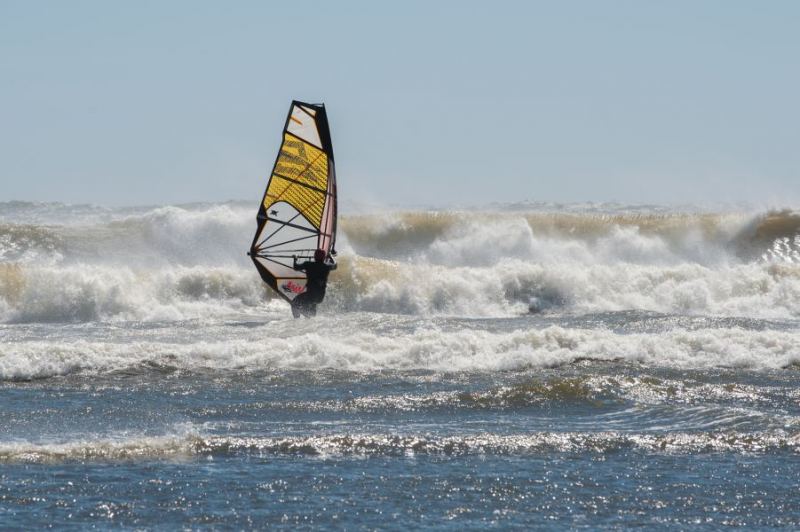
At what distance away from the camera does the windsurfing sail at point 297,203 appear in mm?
20281

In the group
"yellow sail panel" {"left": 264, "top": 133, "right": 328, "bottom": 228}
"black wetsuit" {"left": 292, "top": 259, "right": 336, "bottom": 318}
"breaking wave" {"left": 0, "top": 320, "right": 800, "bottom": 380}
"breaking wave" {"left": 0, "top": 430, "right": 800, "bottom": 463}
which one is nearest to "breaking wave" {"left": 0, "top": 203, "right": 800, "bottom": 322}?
"black wetsuit" {"left": 292, "top": 259, "right": 336, "bottom": 318}

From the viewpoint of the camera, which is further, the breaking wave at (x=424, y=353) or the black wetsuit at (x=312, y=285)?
the black wetsuit at (x=312, y=285)

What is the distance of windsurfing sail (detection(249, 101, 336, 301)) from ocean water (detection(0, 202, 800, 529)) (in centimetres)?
117

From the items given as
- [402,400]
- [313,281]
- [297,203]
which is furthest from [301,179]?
[402,400]

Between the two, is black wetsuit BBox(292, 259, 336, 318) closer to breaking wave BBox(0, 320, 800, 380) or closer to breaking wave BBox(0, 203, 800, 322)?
breaking wave BBox(0, 203, 800, 322)

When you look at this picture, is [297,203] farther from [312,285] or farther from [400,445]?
[400,445]

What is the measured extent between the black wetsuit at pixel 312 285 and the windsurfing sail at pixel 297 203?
0.15 meters

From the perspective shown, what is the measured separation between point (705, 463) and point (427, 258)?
2239 cm

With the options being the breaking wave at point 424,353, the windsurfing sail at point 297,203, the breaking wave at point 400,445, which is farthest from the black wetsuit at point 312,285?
the breaking wave at point 400,445

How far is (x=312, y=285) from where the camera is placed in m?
21.2

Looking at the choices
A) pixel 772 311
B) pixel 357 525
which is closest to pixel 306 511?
pixel 357 525

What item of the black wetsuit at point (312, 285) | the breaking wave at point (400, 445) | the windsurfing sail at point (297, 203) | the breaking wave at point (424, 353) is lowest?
the breaking wave at point (400, 445)

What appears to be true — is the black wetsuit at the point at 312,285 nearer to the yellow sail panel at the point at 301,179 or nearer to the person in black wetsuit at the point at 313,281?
the person in black wetsuit at the point at 313,281

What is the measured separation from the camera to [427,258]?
3234 centimetres
